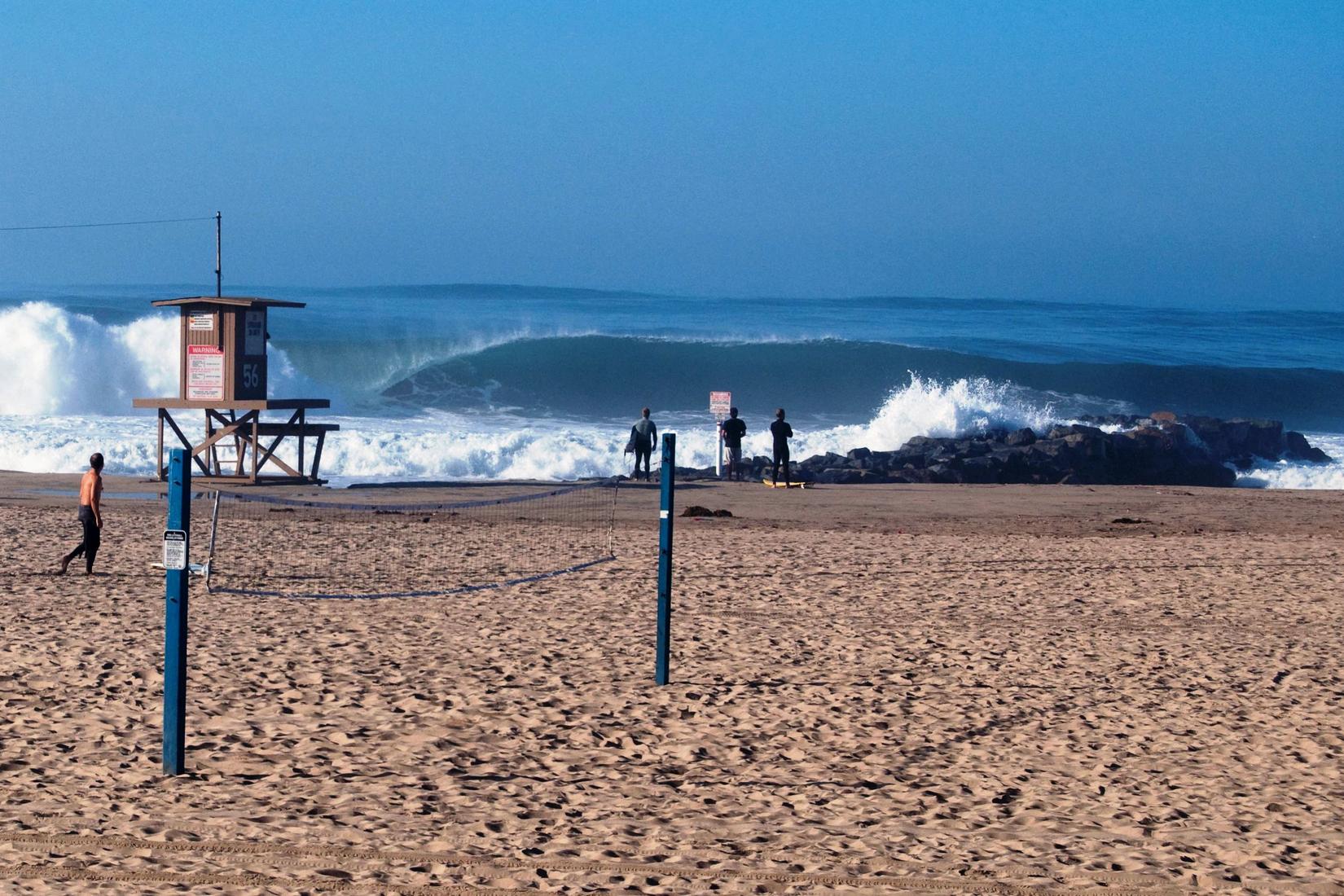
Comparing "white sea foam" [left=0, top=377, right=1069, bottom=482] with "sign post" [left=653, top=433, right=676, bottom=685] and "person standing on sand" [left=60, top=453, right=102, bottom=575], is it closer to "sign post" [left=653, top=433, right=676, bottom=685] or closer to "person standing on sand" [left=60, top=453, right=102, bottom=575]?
"person standing on sand" [left=60, top=453, right=102, bottom=575]

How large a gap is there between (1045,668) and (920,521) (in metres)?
8.69

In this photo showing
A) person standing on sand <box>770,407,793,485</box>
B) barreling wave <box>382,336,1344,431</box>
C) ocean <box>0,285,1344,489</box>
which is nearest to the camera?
person standing on sand <box>770,407,793,485</box>

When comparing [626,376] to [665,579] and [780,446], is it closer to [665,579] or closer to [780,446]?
[780,446]

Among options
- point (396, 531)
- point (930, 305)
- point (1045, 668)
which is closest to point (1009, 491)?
point (396, 531)

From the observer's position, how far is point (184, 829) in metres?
5.11

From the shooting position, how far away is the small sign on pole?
5.54 meters

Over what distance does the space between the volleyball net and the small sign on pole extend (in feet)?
14.9

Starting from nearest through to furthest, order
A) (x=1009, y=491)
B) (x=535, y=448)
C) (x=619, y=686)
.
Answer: (x=619, y=686) → (x=1009, y=491) → (x=535, y=448)

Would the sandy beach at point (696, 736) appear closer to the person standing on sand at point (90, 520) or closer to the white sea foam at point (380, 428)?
the person standing on sand at point (90, 520)

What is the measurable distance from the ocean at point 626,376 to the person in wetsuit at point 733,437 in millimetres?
2671

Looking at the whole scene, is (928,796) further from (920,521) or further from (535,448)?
(535,448)

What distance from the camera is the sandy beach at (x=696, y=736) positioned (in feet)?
16.2

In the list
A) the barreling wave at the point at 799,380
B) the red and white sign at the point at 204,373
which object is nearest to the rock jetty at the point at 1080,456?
the red and white sign at the point at 204,373

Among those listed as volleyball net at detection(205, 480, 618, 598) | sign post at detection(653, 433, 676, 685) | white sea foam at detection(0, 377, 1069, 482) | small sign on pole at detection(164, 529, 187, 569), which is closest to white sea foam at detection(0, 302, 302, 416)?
white sea foam at detection(0, 377, 1069, 482)
